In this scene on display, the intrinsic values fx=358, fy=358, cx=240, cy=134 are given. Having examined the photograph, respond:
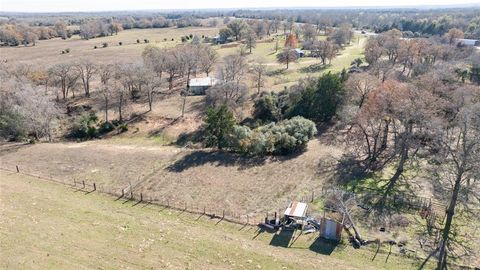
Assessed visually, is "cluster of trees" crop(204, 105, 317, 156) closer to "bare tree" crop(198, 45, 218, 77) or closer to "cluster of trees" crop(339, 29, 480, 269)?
"cluster of trees" crop(339, 29, 480, 269)

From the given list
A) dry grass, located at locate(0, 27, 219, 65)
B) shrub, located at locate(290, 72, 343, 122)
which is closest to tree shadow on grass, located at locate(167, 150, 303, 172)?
shrub, located at locate(290, 72, 343, 122)

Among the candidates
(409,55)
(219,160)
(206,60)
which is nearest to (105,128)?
(219,160)

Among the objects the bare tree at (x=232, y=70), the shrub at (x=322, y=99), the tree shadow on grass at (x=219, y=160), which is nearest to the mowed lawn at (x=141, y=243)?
the tree shadow on grass at (x=219, y=160)

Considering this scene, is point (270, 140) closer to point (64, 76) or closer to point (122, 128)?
point (122, 128)

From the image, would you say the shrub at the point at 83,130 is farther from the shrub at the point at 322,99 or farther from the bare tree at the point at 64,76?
the shrub at the point at 322,99

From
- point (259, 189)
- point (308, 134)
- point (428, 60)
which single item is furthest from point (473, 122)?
point (428, 60)

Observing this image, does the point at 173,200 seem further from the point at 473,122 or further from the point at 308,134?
the point at 473,122
